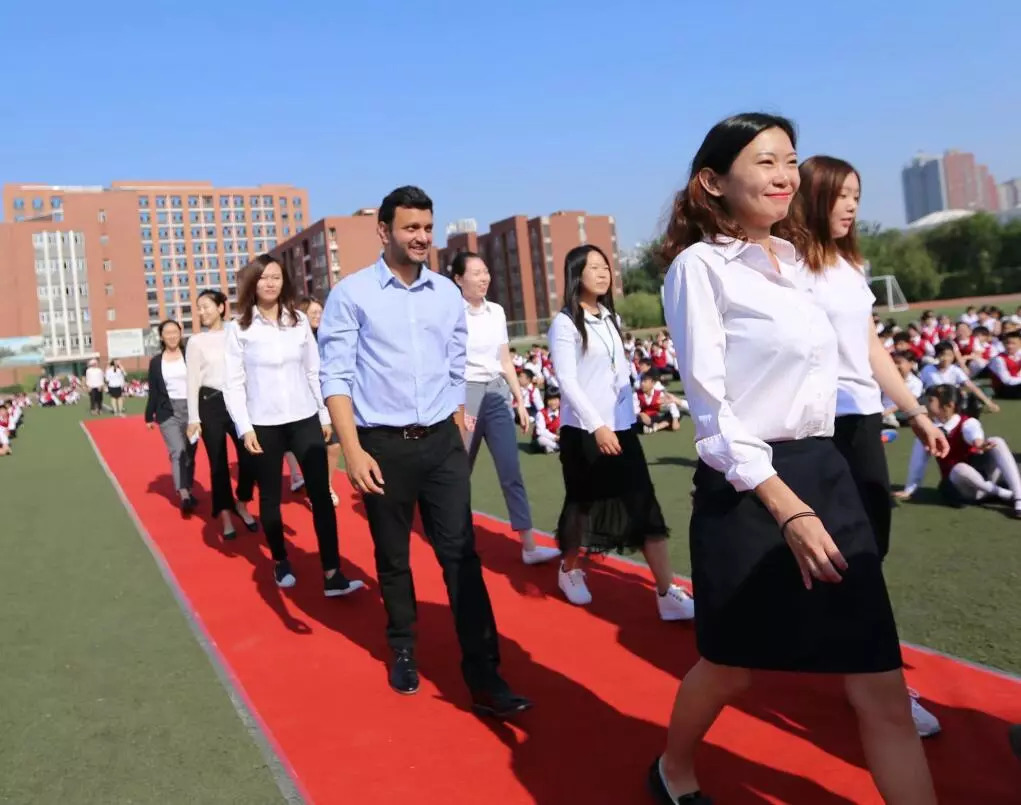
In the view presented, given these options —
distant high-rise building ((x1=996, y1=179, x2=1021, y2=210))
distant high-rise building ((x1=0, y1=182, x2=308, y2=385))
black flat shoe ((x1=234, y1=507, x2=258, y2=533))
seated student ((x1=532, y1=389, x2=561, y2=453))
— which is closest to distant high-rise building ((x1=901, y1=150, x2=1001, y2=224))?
distant high-rise building ((x1=996, y1=179, x2=1021, y2=210))

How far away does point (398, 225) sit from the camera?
3404 mm

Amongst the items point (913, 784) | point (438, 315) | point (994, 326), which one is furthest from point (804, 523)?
point (994, 326)

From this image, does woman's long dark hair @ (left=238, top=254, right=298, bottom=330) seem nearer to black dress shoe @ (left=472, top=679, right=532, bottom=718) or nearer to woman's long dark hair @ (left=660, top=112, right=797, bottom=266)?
black dress shoe @ (left=472, top=679, right=532, bottom=718)

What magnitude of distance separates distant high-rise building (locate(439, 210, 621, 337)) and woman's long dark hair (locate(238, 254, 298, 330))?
78.3 m

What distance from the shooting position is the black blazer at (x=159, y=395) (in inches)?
312

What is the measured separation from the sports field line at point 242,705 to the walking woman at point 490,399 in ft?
5.98

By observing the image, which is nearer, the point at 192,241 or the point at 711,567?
the point at 711,567

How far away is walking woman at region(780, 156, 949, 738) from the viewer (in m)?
2.90

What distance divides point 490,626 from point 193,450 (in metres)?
5.45

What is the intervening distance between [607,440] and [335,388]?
1252mm

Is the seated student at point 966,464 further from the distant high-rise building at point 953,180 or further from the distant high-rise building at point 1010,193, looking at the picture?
the distant high-rise building at point 953,180

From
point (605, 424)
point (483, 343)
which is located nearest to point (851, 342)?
point (605, 424)

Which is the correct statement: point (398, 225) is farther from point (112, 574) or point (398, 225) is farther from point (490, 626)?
point (112, 574)

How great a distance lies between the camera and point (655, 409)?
12.8 meters
